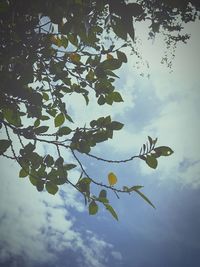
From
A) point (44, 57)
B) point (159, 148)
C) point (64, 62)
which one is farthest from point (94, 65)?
point (159, 148)

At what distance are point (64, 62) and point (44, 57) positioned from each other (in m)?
0.20

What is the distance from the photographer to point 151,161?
6.65ft

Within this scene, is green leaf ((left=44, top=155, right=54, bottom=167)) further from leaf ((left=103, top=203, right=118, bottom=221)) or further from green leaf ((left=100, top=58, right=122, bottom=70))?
green leaf ((left=100, top=58, right=122, bottom=70))

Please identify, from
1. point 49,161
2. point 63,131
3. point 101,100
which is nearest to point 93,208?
point 49,161

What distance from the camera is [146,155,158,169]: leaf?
6.60 feet

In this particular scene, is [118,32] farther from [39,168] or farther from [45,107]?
[45,107]

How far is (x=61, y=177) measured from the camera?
6.93 ft

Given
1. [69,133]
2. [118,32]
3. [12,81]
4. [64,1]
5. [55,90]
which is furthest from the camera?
[55,90]

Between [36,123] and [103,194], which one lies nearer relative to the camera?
[103,194]

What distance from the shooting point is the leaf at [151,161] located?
201 centimetres

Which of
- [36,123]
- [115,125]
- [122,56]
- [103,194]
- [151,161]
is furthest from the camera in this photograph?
[36,123]

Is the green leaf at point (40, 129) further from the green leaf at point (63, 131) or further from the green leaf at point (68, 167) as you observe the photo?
the green leaf at point (68, 167)

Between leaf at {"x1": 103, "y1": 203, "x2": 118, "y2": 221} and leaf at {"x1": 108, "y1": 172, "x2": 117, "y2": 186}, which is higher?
leaf at {"x1": 108, "y1": 172, "x2": 117, "y2": 186}

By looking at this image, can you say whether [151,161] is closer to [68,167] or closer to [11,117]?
[68,167]
